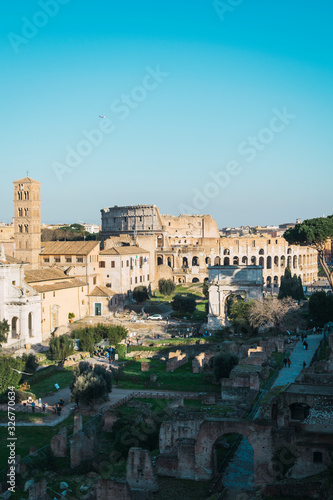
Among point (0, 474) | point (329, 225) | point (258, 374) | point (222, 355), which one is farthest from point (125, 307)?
point (0, 474)

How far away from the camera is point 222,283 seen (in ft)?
114

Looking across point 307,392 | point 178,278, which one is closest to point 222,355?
point 307,392

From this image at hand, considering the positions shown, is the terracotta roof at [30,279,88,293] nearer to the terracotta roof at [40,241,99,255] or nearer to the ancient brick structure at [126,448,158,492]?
the terracotta roof at [40,241,99,255]

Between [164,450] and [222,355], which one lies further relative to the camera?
[222,355]

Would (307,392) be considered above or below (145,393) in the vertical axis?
above

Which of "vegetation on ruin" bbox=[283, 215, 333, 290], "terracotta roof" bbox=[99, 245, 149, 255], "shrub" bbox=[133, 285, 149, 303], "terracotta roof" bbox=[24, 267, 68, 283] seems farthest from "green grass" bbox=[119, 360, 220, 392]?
"terracotta roof" bbox=[99, 245, 149, 255]

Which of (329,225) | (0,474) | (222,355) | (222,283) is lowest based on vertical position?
(0,474)

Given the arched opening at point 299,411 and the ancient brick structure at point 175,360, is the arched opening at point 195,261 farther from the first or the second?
the arched opening at point 299,411

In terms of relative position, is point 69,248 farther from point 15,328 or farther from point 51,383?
point 51,383

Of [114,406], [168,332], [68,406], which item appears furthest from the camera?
[168,332]

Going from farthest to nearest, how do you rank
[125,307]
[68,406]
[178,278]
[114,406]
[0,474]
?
[178,278] < [125,307] < [68,406] < [114,406] < [0,474]

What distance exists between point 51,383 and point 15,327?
9582 mm

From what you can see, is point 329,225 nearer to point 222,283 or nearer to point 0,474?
point 222,283

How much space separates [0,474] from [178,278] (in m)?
50.6
